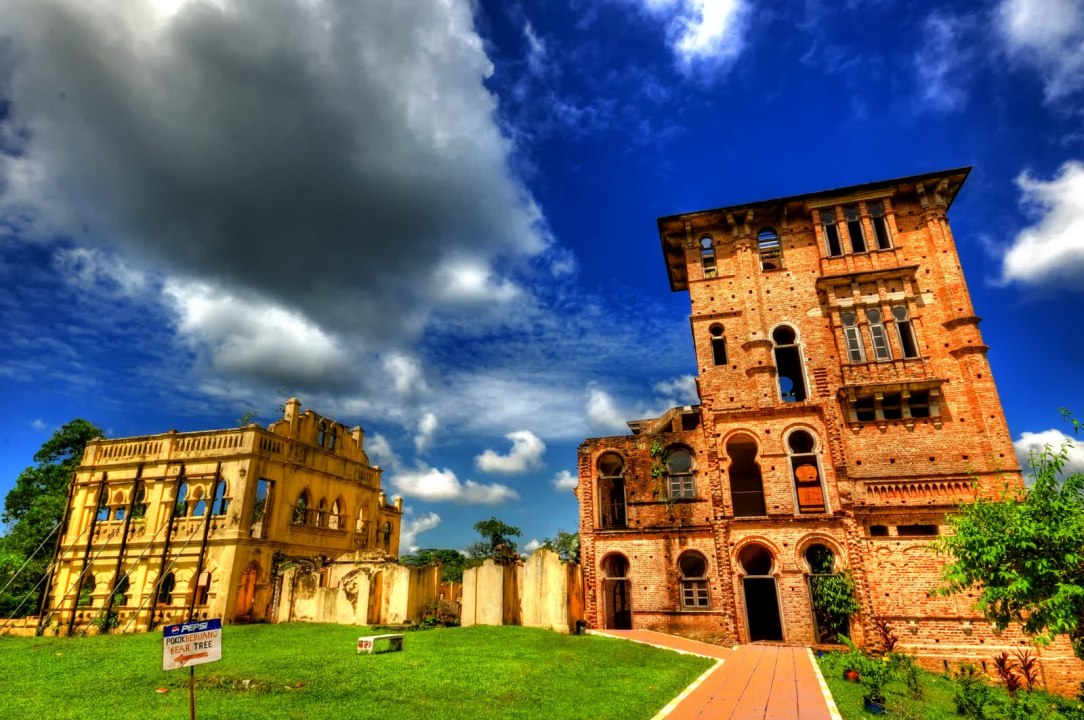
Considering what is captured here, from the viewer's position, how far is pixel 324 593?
2236cm

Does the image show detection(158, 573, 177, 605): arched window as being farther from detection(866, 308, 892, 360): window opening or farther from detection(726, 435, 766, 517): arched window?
detection(866, 308, 892, 360): window opening

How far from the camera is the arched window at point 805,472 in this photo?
21.2m

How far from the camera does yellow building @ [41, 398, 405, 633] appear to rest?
73.8ft

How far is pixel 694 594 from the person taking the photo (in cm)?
2153

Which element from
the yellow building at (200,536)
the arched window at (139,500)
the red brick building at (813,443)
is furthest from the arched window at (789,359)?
the arched window at (139,500)

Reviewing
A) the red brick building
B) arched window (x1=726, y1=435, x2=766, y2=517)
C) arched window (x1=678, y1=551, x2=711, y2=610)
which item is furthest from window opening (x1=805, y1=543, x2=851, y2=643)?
arched window (x1=726, y1=435, x2=766, y2=517)

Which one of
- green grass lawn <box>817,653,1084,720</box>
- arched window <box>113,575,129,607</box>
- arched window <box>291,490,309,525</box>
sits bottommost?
green grass lawn <box>817,653,1084,720</box>

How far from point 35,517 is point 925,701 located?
4064cm

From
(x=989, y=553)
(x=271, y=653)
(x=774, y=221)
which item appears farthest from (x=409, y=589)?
(x=774, y=221)

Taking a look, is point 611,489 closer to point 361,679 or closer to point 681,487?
point 681,487

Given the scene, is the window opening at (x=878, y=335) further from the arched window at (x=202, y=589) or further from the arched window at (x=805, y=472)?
the arched window at (x=202, y=589)

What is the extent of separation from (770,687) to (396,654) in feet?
30.7

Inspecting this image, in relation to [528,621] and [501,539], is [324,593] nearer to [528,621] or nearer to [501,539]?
[528,621]

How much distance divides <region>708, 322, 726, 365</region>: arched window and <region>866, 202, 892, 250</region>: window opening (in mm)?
7685
